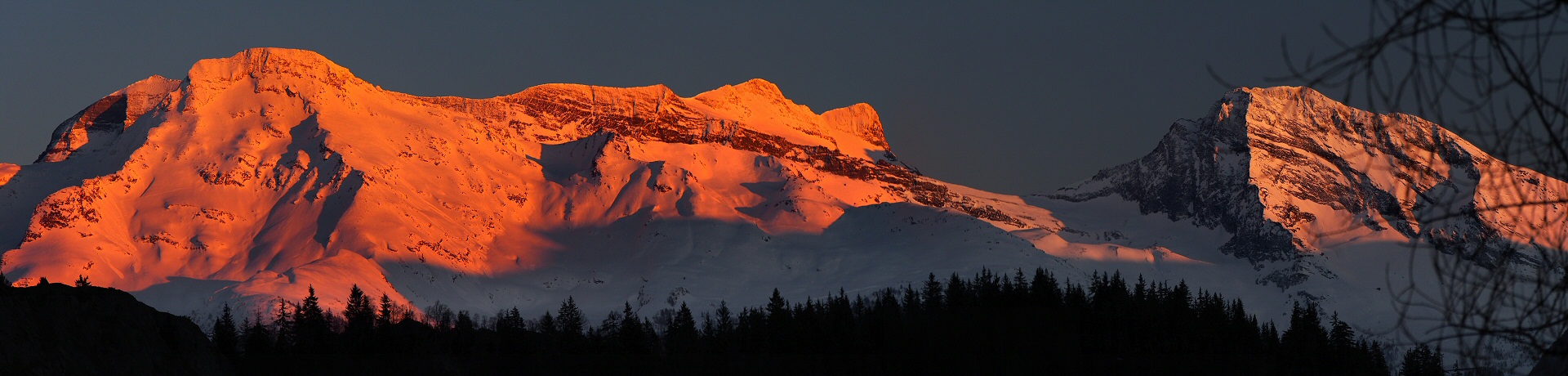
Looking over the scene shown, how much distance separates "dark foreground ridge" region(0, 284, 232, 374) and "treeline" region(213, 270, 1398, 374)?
1946 centimetres

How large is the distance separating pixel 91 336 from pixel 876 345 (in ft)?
234

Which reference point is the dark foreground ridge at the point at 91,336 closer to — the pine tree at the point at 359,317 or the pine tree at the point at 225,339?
the pine tree at the point at 225,339

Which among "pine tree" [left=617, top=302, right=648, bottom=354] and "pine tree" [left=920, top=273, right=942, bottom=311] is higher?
"pine tree" [left=920, top=273, right=942, bottom=311]

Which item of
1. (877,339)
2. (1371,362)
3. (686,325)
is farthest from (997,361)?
(686,325)

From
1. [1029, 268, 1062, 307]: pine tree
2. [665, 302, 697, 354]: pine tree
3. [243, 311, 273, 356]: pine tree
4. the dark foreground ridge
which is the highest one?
[1029, 268, 1062, 307]: pine tree

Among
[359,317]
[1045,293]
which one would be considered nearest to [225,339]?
[359,317]

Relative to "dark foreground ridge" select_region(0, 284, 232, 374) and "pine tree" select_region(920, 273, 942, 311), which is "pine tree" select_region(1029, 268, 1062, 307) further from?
"dark foreground ridge" select_region(0, 284, 232, 374)

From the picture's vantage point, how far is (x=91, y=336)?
77.3 meters

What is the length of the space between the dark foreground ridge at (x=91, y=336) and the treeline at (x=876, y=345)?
63.8 ft

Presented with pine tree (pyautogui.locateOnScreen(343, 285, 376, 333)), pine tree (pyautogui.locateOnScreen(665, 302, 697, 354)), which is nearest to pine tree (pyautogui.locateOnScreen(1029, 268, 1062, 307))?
pine tree (pyautogui.locateOnScreen(665, 302, 697, 354))

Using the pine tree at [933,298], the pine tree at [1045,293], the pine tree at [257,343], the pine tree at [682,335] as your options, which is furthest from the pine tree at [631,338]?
the pine tree at [1045,293]

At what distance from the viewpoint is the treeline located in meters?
118

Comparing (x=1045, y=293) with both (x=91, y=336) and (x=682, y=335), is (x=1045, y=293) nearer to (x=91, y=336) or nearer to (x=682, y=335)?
(x=682, y=335)

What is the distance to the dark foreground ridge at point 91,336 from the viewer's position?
223ft
